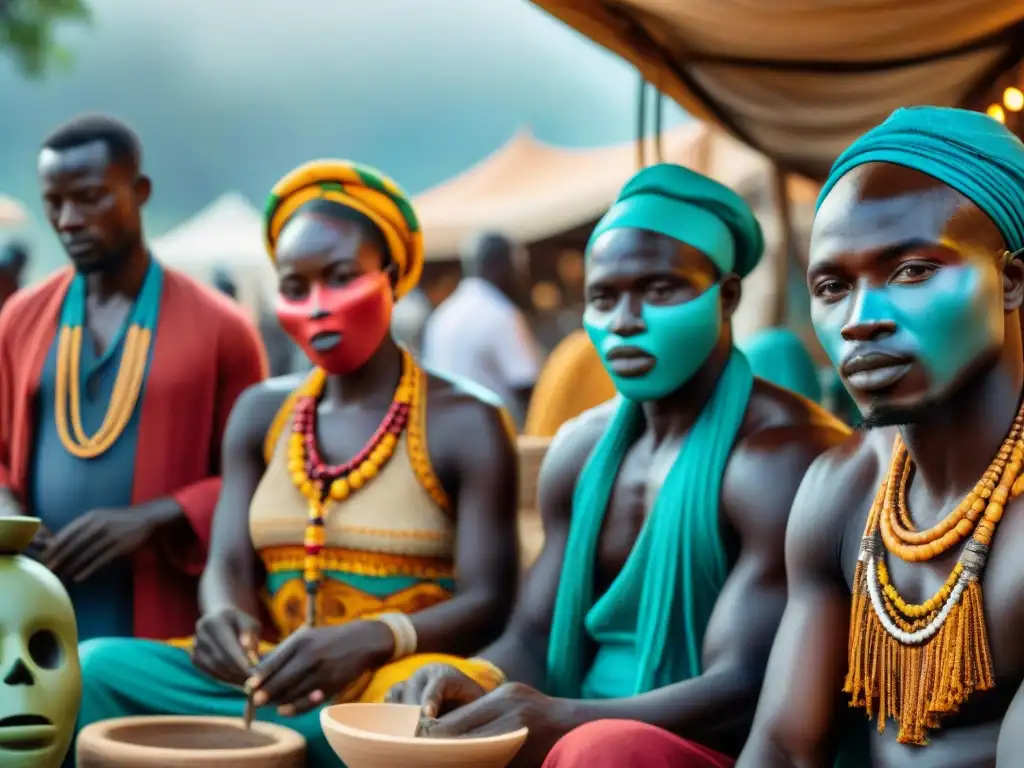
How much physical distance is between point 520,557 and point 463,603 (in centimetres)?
23

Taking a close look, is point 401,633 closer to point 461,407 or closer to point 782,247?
point 461,407

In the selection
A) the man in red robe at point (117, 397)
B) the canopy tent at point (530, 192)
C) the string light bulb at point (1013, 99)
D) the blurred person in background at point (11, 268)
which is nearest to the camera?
the string light bulb at point (1013, 99)

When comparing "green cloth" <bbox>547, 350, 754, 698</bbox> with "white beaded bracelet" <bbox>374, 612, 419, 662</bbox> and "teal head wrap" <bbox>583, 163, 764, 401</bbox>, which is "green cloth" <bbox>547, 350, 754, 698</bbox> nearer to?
"teal head wrap" <bbox>583, 163, 764, 401</bbox>

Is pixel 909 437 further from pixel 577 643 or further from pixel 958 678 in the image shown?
pixel 577 643

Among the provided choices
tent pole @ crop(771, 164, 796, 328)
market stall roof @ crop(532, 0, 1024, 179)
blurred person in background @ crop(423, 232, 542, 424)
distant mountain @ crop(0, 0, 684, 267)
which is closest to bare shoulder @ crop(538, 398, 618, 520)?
market stall roof @ crop(532, 0, 1024, 179)

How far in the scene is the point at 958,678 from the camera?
88.4 inches

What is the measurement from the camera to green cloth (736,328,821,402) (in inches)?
186

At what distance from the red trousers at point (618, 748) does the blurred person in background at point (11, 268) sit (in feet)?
17.3

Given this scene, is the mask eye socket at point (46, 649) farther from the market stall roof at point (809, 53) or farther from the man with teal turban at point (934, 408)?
the market stall roof at point (809, 53)

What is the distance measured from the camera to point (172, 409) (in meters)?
4.29

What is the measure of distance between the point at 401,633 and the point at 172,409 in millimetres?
1194

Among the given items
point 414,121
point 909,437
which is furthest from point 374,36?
point 909,437

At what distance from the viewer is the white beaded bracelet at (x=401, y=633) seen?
3393mm

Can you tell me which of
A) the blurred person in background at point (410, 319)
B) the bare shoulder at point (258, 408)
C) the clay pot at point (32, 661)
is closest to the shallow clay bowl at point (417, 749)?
the clay pot at point (32, 661)
